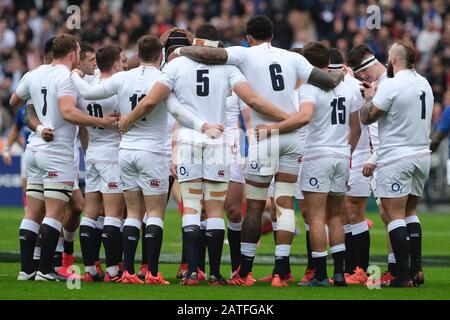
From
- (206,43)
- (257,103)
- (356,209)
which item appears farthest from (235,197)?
(206,43)

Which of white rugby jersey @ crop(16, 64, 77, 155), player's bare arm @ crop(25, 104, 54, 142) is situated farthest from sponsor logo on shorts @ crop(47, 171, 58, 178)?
player's bare arm @ crop(25, 104, 54, 142)

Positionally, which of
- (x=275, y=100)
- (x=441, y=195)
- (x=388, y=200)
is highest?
(x=275, y=100)

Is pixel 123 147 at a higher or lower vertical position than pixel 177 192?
higher

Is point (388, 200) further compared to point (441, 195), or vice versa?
point (441, 195)

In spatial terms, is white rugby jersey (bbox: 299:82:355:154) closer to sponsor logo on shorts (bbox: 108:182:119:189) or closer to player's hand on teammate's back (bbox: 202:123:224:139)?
player's hand on teammate's back (bbox: 202:123:224:139)

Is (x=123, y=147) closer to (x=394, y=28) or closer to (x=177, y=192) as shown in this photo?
(x=177, y=192)

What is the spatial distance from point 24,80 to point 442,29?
19908 mm

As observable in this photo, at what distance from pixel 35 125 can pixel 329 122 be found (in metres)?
3.28

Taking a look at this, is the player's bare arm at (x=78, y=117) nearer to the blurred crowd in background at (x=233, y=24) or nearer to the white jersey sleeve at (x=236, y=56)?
the white jersey sleeve at (x=236, y=56)

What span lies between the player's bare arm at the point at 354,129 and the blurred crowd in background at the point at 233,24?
15543mm

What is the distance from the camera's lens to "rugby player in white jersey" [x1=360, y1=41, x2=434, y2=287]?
470 inches

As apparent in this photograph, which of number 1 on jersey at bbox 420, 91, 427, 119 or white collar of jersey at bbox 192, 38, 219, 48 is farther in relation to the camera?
white collar of jersey at bbox 192, 38, 219, 48
